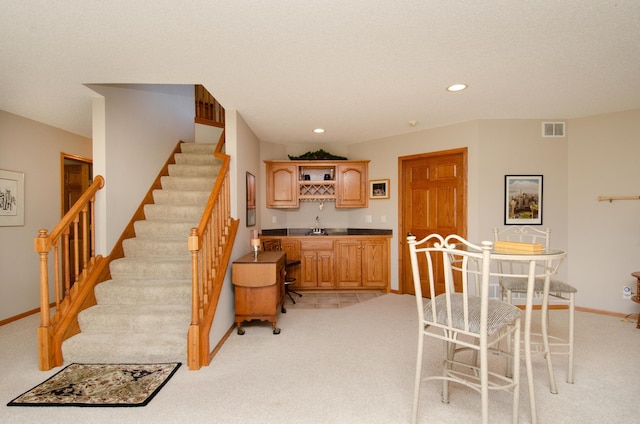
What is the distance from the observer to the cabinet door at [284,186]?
17.3 ft

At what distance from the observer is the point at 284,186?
5.27m

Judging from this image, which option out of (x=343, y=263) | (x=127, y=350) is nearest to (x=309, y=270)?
(x=343, y=263)

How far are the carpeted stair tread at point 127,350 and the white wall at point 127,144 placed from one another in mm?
1006

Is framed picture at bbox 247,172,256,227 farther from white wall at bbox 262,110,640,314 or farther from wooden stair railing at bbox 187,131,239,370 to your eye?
white wall at bbox 262,110,640,314

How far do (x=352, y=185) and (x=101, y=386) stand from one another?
4.07 meters

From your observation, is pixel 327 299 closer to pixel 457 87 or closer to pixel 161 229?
pixel 161 229

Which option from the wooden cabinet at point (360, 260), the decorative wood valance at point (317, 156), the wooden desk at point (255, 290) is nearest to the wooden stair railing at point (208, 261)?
the wooden desk at point (255, 290)

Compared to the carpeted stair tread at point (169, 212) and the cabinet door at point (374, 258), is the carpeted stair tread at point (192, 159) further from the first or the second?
the cabinet door at point (374, 258)

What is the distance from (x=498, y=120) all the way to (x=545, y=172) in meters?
0.92

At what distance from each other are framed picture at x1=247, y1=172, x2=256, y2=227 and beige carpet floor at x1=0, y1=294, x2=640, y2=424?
1445mm

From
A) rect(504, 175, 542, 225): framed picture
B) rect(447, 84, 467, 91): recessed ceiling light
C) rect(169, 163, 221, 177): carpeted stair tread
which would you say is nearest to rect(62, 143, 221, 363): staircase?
rect(169, 163, 221, 177): carpeted stair tread

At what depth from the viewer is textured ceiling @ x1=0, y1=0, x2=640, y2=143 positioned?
1895 millimetres

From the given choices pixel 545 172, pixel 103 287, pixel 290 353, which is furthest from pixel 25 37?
pixel 545 172

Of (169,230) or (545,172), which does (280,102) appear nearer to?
(169,230)
